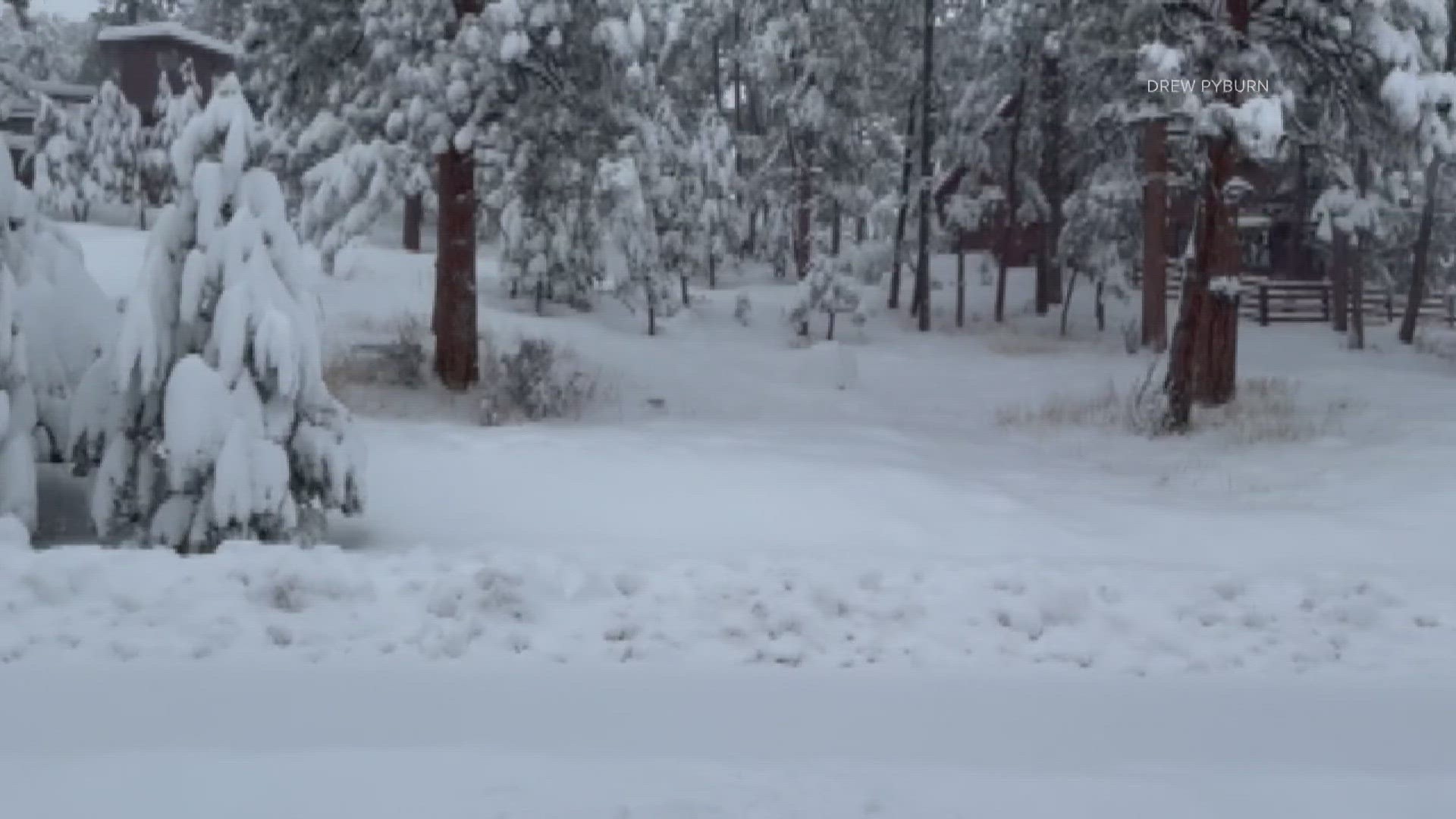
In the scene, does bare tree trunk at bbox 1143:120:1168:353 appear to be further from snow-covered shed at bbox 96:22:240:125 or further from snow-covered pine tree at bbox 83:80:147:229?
snow-covered shed at bbox 96:22:240:125

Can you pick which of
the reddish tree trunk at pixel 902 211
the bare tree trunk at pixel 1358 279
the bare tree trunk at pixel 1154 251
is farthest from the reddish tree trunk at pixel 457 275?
the bare tree trunk at pixel 1358 279

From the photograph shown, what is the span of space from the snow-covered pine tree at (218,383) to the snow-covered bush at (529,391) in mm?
6101

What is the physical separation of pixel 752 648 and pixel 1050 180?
94.7ft

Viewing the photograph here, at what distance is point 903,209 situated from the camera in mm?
33656

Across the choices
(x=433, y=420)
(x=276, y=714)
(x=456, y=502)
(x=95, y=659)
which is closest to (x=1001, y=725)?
(x=276, y=714)

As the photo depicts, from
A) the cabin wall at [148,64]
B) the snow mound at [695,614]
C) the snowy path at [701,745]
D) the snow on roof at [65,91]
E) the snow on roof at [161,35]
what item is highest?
the snow on roof at [161,35]

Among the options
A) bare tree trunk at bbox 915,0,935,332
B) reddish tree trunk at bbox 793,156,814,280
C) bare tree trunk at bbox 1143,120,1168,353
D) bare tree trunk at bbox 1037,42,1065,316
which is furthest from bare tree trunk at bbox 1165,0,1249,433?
bare tree trunk at bbox 915,0,935,332

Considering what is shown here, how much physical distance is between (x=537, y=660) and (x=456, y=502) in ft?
14.1

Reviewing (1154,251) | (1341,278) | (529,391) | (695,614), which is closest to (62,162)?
(529,391)

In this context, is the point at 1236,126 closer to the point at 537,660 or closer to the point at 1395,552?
the point at 1395,552

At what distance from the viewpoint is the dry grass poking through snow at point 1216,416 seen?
15359 mm

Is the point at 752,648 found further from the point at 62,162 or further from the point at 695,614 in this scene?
the point at 62,162

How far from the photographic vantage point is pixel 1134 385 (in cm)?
1933

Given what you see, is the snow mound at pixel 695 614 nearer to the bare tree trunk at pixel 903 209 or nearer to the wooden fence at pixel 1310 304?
the bare tree trunk at pixel 903 209
